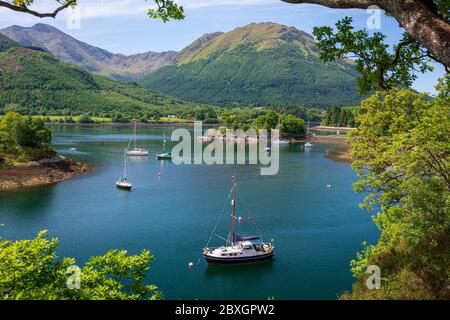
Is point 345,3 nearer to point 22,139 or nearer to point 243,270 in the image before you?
point 243,270

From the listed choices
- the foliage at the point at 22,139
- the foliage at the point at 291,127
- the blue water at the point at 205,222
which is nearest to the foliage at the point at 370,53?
the blue water at the point at 205,222

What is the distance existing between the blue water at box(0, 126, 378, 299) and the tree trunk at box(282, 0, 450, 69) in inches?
890

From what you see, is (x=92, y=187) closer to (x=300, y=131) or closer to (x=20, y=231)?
(x=20, y=231)

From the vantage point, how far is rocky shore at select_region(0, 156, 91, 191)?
66.1 metres

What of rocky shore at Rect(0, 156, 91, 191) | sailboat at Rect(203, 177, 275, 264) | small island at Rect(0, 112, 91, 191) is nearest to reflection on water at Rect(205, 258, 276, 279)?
sailboat at Rect(203, 177, 275, 264)

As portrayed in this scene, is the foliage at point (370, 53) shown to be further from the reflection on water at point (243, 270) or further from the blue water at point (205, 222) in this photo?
the reflection on water at point (243, 270)

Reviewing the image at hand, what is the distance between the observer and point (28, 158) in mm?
74875

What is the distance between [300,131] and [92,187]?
109670 mm

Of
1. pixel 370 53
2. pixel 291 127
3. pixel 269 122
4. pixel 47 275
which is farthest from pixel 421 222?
pixel 269 122

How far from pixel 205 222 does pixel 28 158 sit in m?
46.6

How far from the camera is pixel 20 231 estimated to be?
4353cm

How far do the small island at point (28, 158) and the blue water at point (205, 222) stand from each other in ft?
15.7

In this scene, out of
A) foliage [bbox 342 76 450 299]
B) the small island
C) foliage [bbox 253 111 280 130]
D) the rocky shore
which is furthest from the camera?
foliage [bbox 253 111 280 130]

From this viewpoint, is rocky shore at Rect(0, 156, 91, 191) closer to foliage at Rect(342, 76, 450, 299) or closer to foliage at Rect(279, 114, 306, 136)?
foliage at Rect(342, 76, 450, 299)
